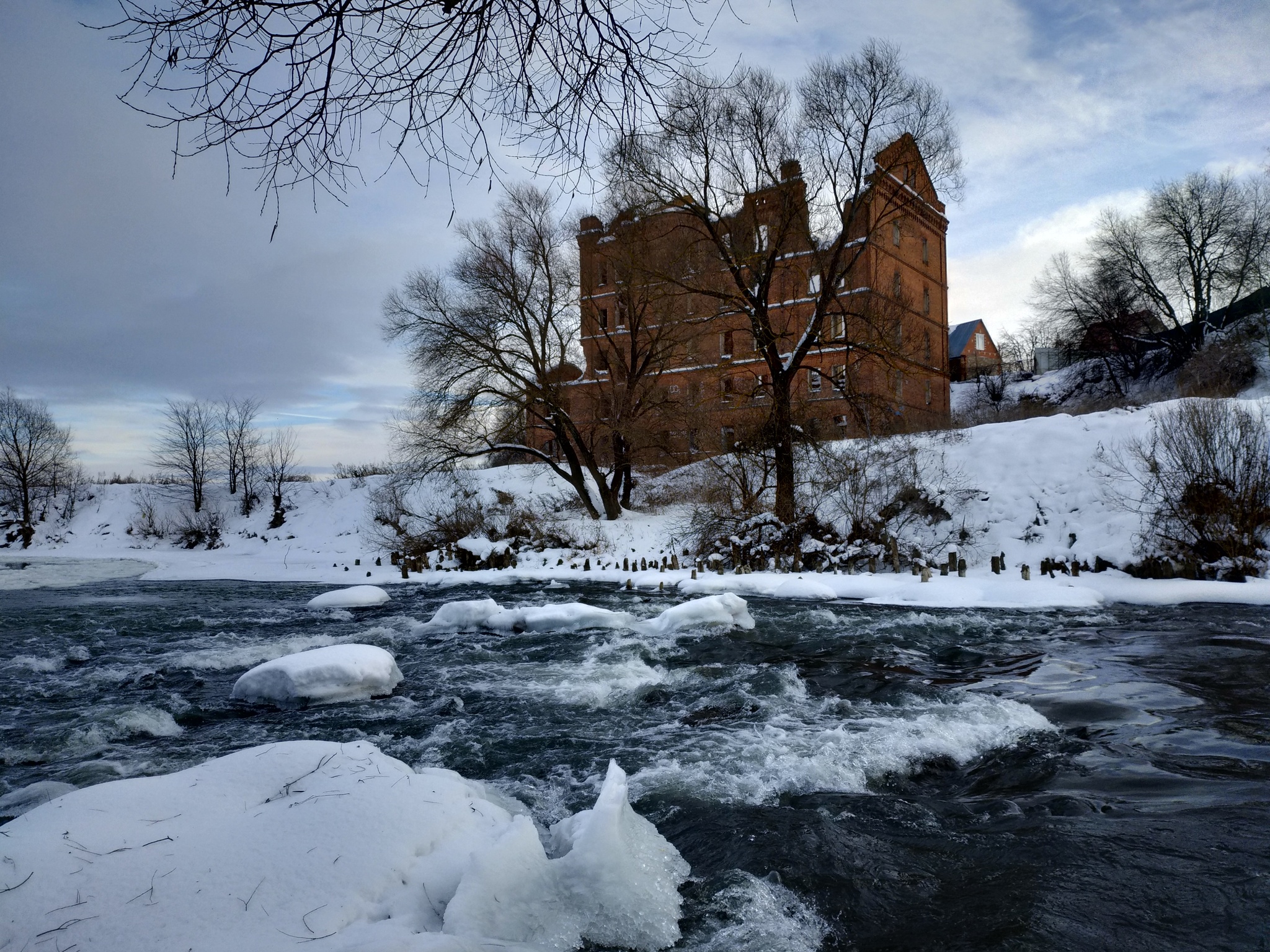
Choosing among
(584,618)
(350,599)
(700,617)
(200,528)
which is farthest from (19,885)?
(200,528)

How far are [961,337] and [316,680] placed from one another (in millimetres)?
54429

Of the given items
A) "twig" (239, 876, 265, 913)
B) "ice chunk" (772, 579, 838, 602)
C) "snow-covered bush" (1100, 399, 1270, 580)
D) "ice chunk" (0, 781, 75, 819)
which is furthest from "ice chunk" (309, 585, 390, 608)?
"snow-covered bush" (1100, 399, 1270, 580)

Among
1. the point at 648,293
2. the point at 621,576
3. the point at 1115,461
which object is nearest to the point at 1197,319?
the point at 1115,461

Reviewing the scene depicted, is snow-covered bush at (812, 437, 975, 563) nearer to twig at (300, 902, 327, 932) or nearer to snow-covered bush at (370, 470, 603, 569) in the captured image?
snow-covered bush at (370, 470, 603, 569)

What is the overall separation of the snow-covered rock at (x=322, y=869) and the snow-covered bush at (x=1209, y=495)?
13273 mm

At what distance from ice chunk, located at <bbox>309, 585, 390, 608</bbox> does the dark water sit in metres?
3.44

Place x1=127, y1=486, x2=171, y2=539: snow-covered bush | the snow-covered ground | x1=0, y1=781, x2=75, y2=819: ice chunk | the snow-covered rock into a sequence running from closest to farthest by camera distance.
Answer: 1. the snow-covered rock
2. x1=0, y1=781, x2=75, y2=819: ice chunk
3. the snow-covered ground
4. x1=127, y1=486, x2=171, y2=539: snow-covered bush

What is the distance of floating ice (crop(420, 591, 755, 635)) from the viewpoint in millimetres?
10461

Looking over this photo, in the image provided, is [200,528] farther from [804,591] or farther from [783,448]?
[804,591]

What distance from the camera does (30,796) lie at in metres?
4.38

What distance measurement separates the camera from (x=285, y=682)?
6949 millimetres

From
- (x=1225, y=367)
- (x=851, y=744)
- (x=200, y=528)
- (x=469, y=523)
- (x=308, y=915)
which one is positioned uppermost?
(x=1225, y=367)

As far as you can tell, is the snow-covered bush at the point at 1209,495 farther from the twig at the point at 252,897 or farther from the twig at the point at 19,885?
the twig at the point at 19,885

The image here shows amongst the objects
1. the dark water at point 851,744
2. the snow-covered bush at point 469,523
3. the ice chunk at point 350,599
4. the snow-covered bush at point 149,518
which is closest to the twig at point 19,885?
the dark water at point 851,744
